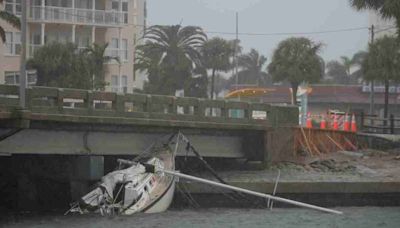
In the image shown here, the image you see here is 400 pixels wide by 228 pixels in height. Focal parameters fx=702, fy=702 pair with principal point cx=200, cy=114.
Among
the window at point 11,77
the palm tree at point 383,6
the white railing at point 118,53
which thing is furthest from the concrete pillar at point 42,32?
the palm tree at point 383,6

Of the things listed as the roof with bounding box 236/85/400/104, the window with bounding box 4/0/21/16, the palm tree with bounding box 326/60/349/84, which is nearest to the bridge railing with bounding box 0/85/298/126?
the window with bounding box 4/0/21/16

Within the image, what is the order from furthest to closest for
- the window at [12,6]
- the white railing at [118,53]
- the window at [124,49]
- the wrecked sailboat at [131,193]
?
the window at [124,49] < the white railing at [118,53] < the window at [12,6] < the wrecked sailboat at [131,193]

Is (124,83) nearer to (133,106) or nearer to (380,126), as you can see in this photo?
(380,126)

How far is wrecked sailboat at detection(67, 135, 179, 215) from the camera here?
70.6 feet

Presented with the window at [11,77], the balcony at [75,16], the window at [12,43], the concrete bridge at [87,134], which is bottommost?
the concrete bridge at [87,134]

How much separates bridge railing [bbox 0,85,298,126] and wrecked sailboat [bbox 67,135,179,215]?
6.50 feet

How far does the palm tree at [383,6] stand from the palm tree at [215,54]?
4476 centimetres

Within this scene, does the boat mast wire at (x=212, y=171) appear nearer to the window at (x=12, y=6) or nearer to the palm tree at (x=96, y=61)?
the palm tree at (x=96, y=61)

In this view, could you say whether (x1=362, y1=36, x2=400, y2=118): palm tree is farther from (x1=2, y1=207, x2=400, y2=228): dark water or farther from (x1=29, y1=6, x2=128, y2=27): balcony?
(x1=29, y1=6, x2=128, y2=27): balcony

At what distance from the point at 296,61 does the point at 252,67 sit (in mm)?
90049

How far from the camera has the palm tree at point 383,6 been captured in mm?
27833

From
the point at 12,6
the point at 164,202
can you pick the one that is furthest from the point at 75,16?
the point at 164,202

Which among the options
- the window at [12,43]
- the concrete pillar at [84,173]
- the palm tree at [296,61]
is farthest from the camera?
the window at [12,43]

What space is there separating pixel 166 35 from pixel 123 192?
54.5m
